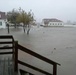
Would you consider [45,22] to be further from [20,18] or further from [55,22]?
[20,18]

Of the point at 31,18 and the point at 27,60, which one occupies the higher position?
the point at 31,18

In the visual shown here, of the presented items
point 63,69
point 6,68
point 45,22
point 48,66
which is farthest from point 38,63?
point 45,22

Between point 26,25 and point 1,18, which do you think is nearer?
point 26,25

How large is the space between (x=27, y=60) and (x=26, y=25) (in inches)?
1078

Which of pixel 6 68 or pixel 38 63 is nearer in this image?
pixel 6 68

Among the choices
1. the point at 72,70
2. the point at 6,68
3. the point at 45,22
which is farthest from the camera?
the point at 45,22

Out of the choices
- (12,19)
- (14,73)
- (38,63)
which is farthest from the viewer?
(12,19)

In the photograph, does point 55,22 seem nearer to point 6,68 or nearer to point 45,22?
point 45,22

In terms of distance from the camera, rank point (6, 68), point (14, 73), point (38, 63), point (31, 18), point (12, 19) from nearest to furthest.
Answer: point (14, 73), point (6, 68), point (38, 63), point (31, 18), point (12, 19)

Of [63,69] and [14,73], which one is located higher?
[14,73]

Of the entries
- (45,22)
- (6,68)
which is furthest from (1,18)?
(45,22)

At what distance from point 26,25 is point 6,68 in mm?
31650

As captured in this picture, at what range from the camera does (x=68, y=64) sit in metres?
9.28

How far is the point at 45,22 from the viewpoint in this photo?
10838 centimetres
